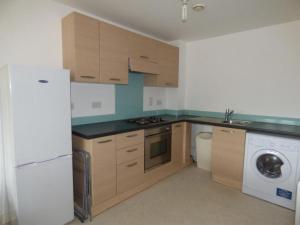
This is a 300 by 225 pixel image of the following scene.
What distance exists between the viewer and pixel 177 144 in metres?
3.15

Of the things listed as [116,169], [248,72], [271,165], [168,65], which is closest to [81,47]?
[116,169]

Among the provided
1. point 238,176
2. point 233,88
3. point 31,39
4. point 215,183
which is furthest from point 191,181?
point 31,39

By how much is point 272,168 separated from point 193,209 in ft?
3.74

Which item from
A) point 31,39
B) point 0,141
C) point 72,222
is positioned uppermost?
point 31,39

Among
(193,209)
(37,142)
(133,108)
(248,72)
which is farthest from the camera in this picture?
(133,108)

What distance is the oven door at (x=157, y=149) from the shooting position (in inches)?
104

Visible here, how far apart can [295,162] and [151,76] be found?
2.25 metres

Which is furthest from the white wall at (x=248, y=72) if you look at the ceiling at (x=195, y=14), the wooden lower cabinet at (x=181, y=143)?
the wooden lower cabinet at (x=181, y=143)

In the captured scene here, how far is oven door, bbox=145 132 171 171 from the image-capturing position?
2631 mm

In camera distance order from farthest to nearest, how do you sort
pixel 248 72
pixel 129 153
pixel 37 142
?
pixel 248 72 < pixel 129 153 < pixel 37 142

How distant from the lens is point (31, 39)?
204cm

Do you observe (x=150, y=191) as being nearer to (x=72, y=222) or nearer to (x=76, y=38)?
(x=72, y=222)

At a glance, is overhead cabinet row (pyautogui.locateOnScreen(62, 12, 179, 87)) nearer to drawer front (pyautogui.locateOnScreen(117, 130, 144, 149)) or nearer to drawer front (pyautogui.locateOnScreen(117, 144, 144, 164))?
drawer front (pyautogui.locateOnScreen(117, 130, 144, 149))

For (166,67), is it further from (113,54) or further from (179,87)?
(113,54)
